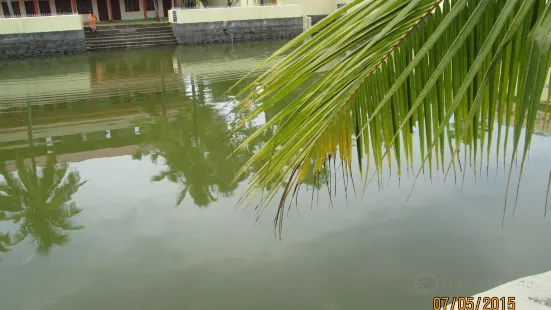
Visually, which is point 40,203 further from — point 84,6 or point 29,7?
point 84,6

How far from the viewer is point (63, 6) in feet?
88.1

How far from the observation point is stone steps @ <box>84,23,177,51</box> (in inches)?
767

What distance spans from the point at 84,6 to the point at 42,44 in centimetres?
1040

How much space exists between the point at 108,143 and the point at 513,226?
575 cm

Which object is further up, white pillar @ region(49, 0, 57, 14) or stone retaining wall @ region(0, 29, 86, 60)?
white pillar @ region(49, 0, 57, 14)

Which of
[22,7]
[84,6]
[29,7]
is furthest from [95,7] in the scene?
[22,7]

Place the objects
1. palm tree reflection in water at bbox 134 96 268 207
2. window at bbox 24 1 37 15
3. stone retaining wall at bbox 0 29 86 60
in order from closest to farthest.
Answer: palm tree reflection in water at bbox 134 96 268 207, stone retaining wall at bbox 0 29 86 60, window at bbox 24 1 37 15

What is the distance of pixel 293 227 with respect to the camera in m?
4.40

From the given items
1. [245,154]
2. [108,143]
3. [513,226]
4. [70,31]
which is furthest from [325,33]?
[70,31]

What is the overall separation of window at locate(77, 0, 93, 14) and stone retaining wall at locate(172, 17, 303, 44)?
982 centimetres

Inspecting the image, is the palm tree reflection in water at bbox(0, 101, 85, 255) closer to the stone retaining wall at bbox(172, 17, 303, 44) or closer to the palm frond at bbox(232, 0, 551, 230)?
the palm frond at bbox(232, 0, 551, 230)

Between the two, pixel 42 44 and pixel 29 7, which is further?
pixel 29 7

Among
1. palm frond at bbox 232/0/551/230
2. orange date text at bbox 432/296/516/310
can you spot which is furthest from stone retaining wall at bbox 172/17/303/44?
palm frond at bbox 232/0/551/230

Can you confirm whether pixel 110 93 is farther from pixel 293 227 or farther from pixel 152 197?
pixel 293 227
